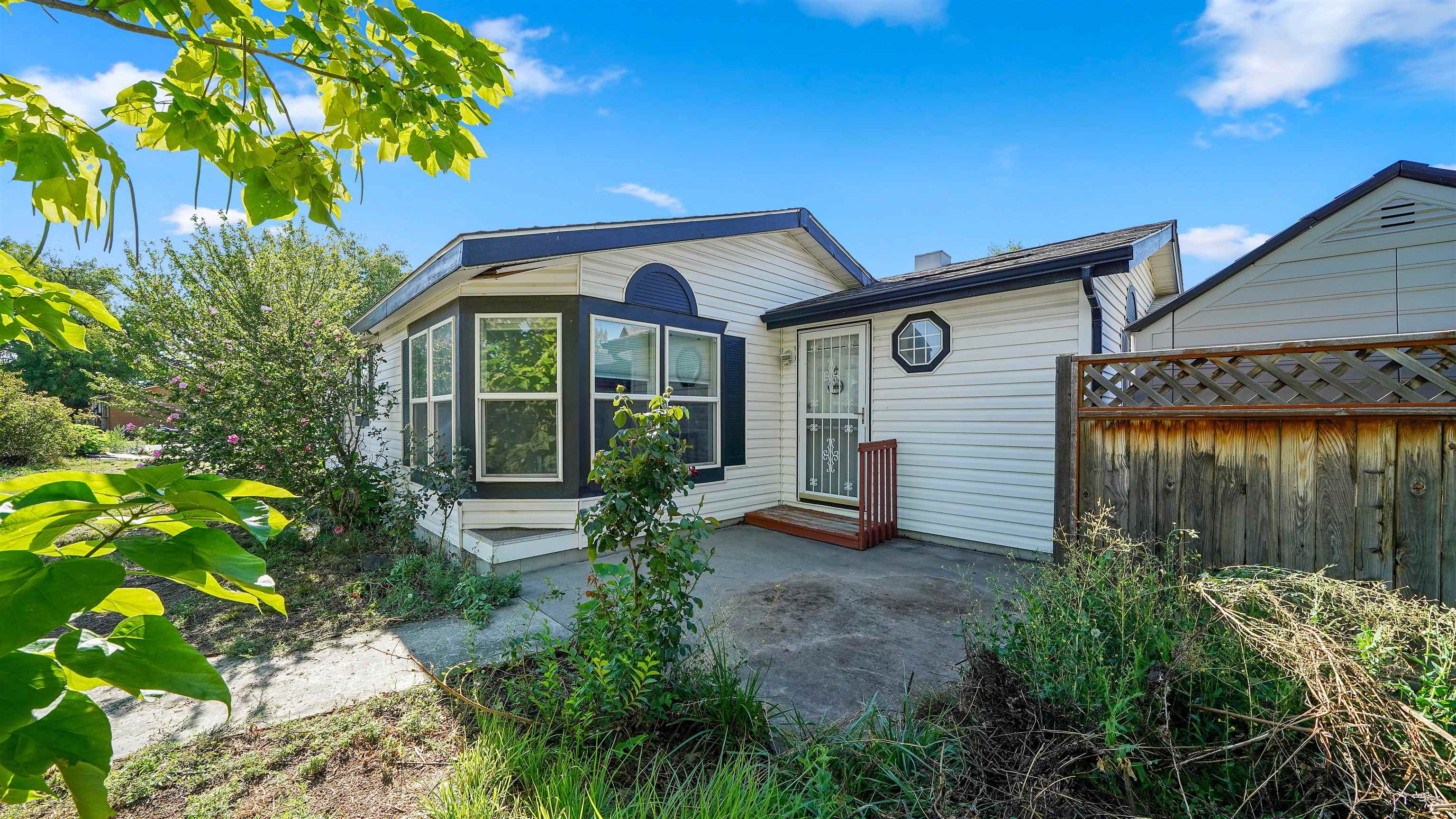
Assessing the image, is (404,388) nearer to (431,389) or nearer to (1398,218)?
(431,389)

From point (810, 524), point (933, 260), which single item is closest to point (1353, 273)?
point (933, 260)

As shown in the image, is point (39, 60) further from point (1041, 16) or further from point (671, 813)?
point (1041, 16)

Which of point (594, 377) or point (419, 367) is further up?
point (419, 367)

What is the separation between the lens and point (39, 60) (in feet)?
5.31

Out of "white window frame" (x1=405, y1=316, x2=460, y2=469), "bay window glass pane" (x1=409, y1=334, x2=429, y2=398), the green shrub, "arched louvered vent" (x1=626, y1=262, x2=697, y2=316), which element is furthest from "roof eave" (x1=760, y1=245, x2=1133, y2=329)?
the green shrub

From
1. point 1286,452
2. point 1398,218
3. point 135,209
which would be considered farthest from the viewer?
point 1398,218

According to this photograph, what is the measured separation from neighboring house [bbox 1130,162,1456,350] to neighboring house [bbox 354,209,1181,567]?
80 cm

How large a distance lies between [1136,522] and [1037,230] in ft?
79.8

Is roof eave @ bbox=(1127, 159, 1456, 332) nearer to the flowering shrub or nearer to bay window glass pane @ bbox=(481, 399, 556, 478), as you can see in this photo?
bay window glass pane @ bbox=(481, 399, 556, 478)

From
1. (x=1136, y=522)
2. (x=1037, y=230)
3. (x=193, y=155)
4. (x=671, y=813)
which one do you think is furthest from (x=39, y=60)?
(x=1037, y=230)

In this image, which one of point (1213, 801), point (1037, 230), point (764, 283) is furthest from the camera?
point (1037, 230)

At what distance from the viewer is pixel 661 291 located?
5.98m

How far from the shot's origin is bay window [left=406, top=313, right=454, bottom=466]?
19.0ft

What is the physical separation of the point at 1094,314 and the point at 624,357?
14.1ft
